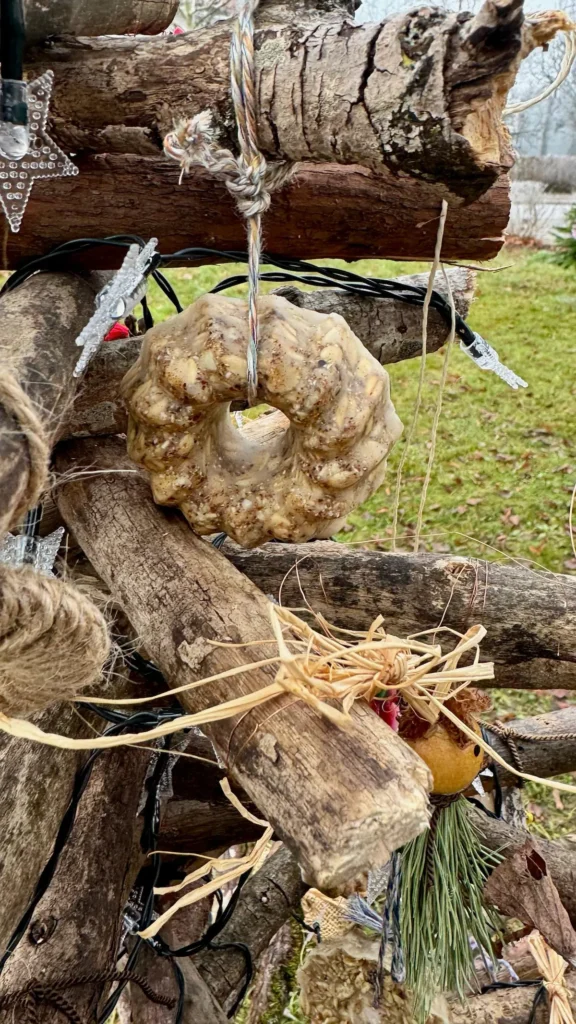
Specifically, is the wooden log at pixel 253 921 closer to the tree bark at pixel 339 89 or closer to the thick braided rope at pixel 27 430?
the thick braided rope at pixel 27 430

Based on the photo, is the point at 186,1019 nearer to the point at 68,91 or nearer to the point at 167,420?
the point at 167,420

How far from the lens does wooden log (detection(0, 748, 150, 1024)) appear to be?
3.56 ft

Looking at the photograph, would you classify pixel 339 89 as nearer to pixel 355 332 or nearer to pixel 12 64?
pixel 12 64

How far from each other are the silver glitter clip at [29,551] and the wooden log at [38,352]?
0.25 meters

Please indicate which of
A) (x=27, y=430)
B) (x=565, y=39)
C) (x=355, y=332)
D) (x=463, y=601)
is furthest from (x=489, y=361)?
(x=27, y=430)

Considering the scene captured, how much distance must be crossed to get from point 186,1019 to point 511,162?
1.45 m

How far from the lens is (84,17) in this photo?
0.79m

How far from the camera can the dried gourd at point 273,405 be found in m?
0.86

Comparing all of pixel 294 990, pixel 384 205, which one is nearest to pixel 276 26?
pixel 384 205

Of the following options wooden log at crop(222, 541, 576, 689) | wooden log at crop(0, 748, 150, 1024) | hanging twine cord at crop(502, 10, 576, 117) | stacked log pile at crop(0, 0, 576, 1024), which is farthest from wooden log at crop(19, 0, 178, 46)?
wooden log at crop(0, 748, 150, 1024)

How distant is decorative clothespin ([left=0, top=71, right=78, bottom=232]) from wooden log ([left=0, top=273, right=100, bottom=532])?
0.11 metres

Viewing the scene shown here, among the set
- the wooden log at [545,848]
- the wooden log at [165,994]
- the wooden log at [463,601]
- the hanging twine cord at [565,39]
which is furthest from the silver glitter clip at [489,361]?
the wooden log at [165,994]

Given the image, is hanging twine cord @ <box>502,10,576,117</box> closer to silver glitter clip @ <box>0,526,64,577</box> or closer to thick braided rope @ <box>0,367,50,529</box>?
thick braided rope @ <box>0,367,50,529</box>

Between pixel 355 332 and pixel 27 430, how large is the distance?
81 centimetres
